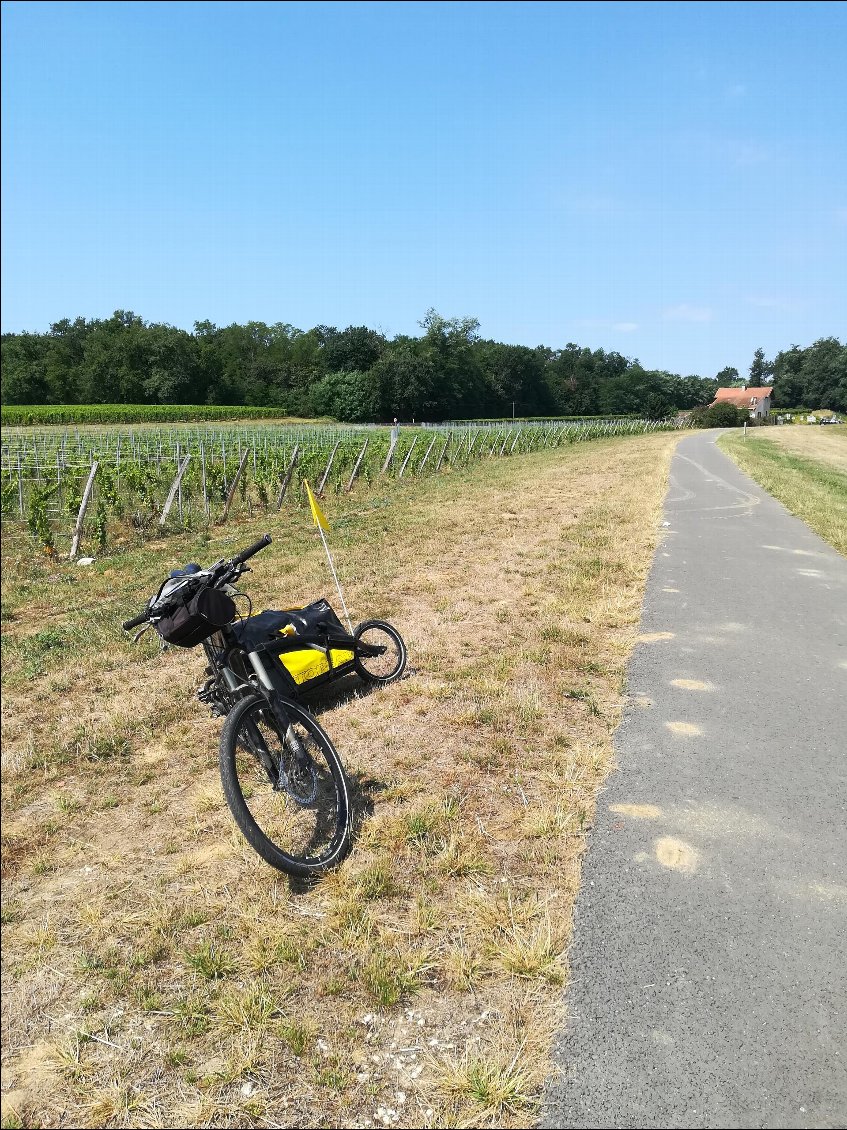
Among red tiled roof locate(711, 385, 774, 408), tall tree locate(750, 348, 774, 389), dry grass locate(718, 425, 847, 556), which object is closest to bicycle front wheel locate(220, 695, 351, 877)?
dry grass locate(718, 425, 847, 556)

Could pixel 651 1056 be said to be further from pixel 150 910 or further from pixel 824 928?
pixel 150 910

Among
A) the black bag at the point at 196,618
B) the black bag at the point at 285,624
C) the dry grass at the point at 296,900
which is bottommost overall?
the dry grass at the point at 296,900

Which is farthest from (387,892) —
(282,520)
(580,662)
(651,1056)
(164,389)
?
(164,389)

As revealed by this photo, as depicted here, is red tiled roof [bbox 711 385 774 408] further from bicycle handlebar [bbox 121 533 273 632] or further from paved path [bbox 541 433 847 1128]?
bicycle handlebar [bbox 121 533 273 632]

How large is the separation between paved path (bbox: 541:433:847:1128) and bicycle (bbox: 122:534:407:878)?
1.22 meters

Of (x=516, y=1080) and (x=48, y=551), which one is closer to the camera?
(x=516, y=1080)

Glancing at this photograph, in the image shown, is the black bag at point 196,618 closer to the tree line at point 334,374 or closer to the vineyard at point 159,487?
the vineyard at point 159,487

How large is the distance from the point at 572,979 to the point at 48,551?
10776 millimetres

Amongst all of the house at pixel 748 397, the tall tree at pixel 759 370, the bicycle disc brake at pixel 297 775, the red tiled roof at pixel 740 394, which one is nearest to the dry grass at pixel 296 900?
the bicycle disc brake at pixel 297 775

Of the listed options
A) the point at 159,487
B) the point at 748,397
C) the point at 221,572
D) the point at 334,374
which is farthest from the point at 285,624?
the point at 748,397

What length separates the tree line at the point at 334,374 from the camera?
68.6 m

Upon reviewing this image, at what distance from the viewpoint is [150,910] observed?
114 inches

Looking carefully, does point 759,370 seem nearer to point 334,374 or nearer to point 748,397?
point 748,397

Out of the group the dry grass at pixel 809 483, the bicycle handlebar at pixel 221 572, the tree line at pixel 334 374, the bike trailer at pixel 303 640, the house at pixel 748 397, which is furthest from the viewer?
the house at pixel 748 397
